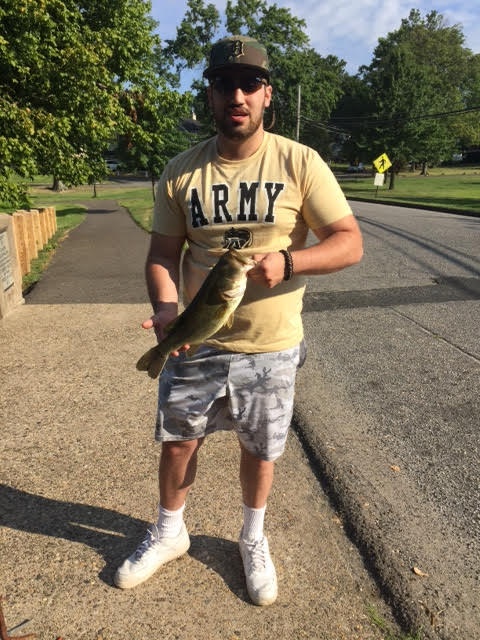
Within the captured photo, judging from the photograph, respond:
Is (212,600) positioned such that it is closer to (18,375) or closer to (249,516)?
(249,516)

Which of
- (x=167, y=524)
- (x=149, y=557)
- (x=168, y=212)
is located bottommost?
(x=149, y=557)

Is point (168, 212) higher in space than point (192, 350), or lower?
higher

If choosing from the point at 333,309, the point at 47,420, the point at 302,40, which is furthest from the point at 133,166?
the point at 302,40

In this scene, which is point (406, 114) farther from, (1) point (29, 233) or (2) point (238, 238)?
(2) point (238, 238)

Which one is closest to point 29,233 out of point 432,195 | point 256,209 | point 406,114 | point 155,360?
point 155,360

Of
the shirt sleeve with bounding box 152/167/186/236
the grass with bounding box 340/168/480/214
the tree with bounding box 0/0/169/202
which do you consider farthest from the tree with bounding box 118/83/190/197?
the shirt sleeve with bounding box 152/167/186/236

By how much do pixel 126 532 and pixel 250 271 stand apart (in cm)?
176

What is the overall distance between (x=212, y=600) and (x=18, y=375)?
10.8 feet

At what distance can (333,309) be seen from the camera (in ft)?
23.9

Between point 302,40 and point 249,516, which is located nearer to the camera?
point 249,516

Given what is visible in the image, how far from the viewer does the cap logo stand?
6.72ft

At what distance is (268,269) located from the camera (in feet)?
6.21

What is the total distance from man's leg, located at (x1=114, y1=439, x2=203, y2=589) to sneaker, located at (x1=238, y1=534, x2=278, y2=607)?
35 centimetres

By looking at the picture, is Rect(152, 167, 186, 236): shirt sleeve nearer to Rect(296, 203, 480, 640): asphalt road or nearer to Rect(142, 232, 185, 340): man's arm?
Rect(142, 232, 185, 340): man's arm
